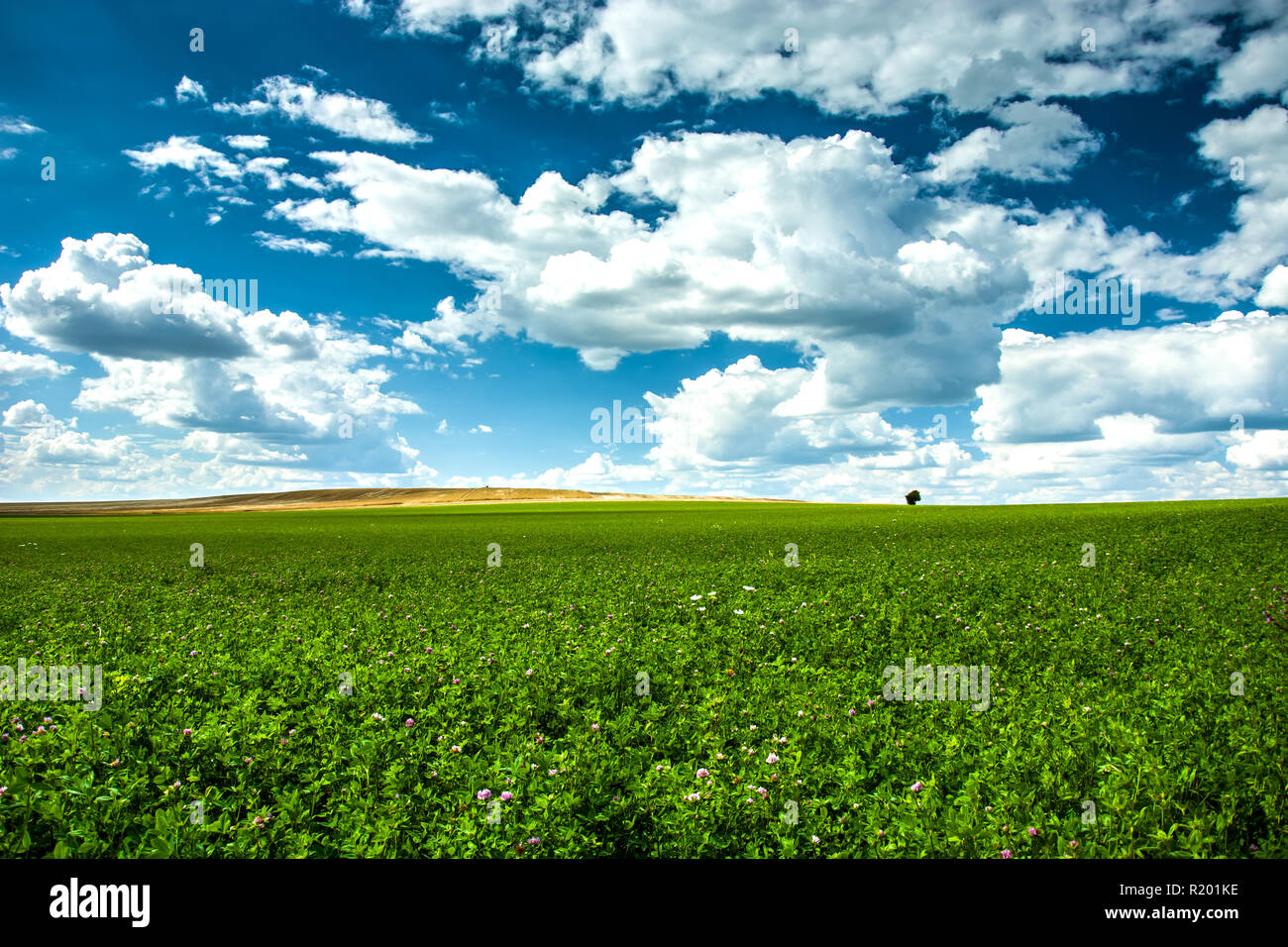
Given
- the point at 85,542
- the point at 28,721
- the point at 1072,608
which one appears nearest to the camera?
the point at 28,721

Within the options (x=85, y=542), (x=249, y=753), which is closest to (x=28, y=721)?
(x=249, y=753)

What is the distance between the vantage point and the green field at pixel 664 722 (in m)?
6.41

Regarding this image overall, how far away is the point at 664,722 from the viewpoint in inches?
368

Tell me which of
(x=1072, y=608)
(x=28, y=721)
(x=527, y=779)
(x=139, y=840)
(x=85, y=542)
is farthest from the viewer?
(x=85, y=542)

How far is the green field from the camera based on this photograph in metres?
6.41

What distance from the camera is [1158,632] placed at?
1362cm

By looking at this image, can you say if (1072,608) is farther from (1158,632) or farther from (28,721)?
(28,721)

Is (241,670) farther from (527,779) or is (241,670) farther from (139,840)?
(527,779)
